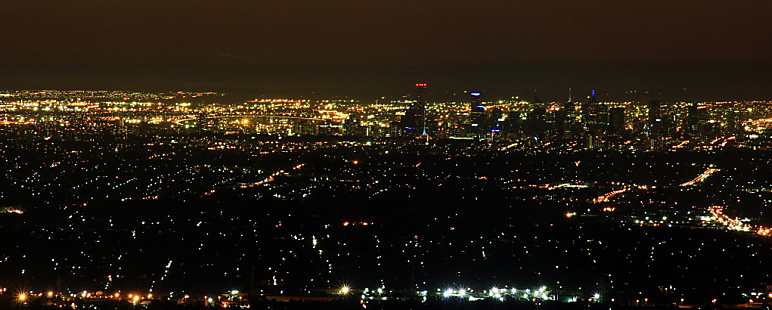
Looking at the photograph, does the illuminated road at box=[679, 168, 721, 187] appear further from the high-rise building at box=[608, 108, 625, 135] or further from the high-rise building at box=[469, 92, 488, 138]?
the high-rise building at box=[469, 92, 488, 138]

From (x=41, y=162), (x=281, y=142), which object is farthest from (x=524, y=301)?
(x=281, y=142)

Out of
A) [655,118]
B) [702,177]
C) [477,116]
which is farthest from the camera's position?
[477,116]

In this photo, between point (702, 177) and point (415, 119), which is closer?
point (702, 177)

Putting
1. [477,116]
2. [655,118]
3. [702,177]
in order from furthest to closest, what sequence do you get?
[477,116] < [655,118] < [702,177]

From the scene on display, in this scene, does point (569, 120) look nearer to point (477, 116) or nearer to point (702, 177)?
point (477, 116)

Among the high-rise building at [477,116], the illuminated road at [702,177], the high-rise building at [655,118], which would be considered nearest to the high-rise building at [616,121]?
the high-rise building at [655,118]

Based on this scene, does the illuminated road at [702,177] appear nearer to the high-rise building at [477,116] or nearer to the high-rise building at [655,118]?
the high-rise building at [655,118]

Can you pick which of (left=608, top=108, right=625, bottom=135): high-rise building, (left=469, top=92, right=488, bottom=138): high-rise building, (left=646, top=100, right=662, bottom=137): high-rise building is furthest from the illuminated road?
(left=469, top=92, right=488, bottom=138): high-rise building

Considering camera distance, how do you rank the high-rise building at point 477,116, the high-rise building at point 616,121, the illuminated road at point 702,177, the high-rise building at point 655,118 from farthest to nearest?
the high-rise building at point 477,116 < the high-rise building at point 616,121 < the high-rise building at point 655,118 < the illuminated road at point 702,177

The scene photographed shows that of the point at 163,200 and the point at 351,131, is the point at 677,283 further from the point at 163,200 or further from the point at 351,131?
the point at 351,131

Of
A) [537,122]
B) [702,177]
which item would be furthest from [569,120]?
[702,177]

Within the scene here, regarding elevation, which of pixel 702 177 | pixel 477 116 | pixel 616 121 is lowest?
pixel 702 177
